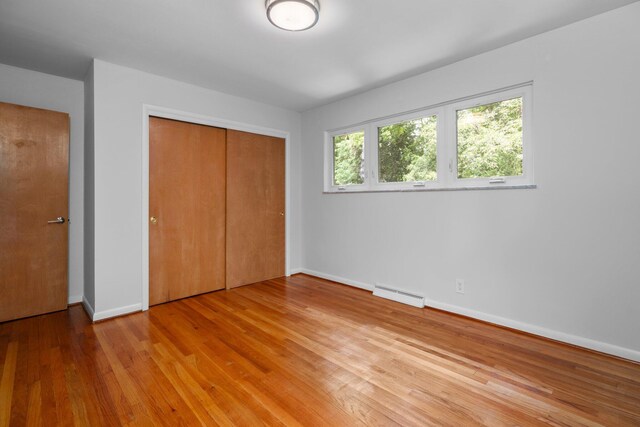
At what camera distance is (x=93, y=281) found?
2.88 meters

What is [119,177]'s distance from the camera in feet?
9.77

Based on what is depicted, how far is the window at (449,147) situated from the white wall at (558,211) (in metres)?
0.11

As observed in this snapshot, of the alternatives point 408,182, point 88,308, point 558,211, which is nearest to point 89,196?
point 88,308

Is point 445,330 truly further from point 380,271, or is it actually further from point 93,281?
point 93,281

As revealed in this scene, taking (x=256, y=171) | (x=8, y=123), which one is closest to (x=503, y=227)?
(x=256, y=171)

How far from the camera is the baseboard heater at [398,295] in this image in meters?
3.23

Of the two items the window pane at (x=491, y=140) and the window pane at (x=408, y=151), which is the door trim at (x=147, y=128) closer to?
the window pane at (x=408, y=151)

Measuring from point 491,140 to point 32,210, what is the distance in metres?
4.57

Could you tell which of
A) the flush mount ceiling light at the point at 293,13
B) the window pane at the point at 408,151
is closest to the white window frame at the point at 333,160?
the window pane at the point at 408,151

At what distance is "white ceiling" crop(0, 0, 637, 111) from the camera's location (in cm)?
209

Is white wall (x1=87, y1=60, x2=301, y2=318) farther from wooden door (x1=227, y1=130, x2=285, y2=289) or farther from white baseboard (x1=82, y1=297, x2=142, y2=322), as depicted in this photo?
wooden door (x1=227, y1=130, x2=285, y2=289)

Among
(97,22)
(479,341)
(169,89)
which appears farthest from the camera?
(169,89)

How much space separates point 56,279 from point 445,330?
394 cm

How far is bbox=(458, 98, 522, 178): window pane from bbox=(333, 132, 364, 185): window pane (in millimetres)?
1310
